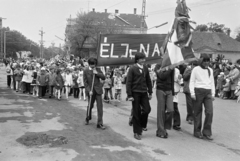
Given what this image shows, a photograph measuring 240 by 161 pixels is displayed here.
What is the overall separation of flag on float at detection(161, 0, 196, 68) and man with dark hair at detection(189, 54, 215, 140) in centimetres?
35

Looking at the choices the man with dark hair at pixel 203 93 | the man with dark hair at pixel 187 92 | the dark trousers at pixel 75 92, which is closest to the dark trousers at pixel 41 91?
the dark trousers at pixel 75 92

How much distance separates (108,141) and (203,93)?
2624 mm

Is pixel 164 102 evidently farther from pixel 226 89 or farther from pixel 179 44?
pixel 226 89

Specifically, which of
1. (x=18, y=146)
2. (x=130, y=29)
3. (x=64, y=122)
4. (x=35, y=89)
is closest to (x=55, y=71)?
(x=35, y=89)

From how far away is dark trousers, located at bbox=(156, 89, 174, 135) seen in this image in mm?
6609

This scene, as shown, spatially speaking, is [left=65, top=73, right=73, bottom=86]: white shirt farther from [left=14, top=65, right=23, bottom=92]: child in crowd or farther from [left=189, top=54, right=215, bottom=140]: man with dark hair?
[left=189, top=54, right=215, bottom=140]: man with dark hair

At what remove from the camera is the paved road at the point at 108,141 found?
5.16 meters

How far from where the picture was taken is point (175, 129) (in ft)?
24.8

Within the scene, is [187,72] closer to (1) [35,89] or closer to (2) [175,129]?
(2) [175,129]

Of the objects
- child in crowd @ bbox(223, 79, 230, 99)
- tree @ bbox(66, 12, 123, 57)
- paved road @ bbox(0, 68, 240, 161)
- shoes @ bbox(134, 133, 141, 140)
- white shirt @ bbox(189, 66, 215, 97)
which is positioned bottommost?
paved road @ bbox(0, 68, 240, 161)

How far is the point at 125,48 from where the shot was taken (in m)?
7.93

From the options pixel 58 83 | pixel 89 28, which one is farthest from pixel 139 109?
pixel 89 28

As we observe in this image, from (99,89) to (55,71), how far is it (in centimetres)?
691

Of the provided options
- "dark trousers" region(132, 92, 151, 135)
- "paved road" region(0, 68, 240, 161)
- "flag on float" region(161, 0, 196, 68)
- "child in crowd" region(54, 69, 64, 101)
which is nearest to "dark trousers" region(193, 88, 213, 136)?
"paved road" region(0, 68, 240, 161)
